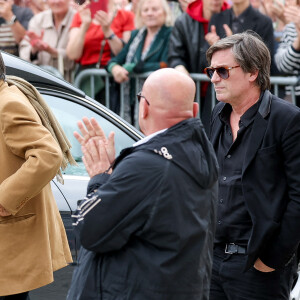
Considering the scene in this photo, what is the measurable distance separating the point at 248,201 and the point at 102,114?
1.52 metres

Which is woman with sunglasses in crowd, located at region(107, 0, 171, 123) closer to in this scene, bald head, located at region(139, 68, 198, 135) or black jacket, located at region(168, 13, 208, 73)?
black jacket, located at region(168, 13, 208, 73)

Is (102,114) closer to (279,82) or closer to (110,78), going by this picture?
(279,82)

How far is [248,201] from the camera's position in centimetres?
327

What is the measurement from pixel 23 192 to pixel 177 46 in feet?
13.5

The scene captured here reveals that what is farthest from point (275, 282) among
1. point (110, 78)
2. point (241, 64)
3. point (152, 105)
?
point (110, 78)

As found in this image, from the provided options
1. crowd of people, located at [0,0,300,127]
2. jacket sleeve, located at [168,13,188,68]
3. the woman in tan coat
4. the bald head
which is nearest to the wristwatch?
crowd of people, located at [0,0,300,127]

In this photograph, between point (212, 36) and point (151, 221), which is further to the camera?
point (212, 36)

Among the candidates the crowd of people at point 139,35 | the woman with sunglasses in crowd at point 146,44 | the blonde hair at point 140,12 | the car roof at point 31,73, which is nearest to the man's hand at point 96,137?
the car roof at point 31,73

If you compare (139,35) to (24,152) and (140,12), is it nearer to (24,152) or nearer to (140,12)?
(140,12)

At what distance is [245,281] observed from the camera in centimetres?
335

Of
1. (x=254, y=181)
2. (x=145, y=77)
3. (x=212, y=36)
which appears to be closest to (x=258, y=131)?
(x=254, y=181)

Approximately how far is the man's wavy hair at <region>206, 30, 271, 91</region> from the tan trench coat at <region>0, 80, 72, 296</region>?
36.6 inches

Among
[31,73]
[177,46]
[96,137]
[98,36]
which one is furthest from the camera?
[98,36]

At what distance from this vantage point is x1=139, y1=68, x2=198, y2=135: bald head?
8.23ft
